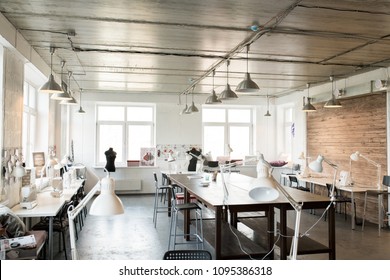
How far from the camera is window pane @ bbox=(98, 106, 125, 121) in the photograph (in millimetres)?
9898

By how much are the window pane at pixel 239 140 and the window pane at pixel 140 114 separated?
2.53 meters

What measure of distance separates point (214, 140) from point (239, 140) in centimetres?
81

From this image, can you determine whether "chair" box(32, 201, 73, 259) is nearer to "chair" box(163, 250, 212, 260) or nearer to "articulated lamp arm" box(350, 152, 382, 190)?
"chair" box(163, 250, 212, 260)

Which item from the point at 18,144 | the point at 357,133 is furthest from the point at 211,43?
the point at 357,133

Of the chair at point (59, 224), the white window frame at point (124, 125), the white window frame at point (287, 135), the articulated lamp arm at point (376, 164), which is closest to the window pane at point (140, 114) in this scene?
the white window frame at point (124, 125)

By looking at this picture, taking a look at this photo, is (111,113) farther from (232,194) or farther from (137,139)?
(232,194)

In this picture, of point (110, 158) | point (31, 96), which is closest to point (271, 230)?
point (31, 96)

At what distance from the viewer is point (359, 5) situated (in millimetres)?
3490

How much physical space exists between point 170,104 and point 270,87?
2.96 metres

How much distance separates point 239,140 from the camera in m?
10.7

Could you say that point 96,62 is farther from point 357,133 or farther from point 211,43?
point 357,133

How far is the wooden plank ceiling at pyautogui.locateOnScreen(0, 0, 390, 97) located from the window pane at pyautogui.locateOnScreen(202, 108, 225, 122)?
11.1 ft

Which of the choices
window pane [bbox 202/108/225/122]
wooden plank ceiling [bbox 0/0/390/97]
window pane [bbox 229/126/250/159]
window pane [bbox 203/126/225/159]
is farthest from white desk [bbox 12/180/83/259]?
window pane [bbox 229/126/250/159]
